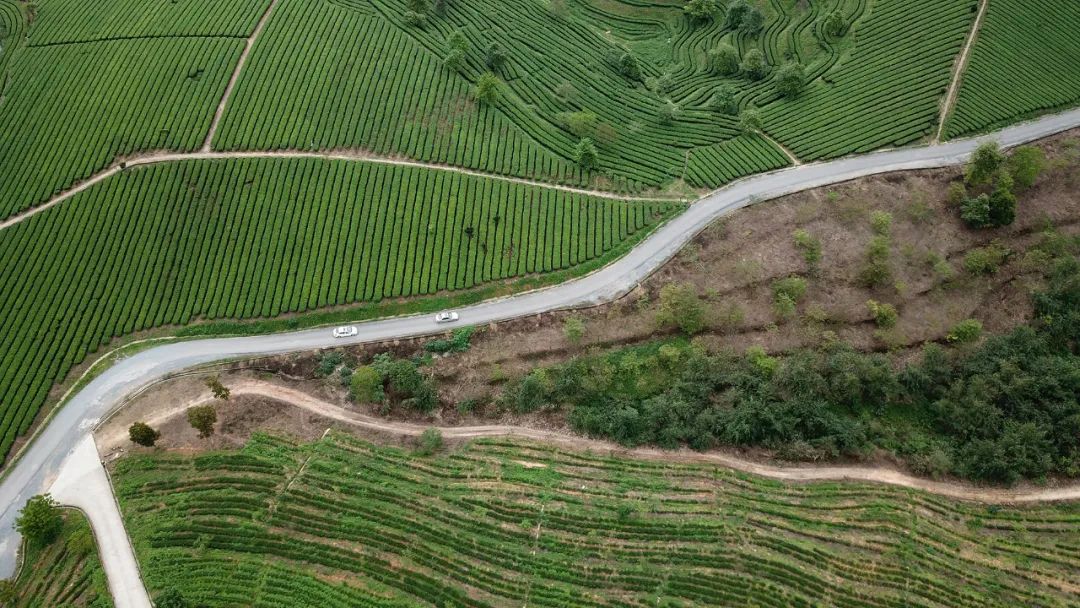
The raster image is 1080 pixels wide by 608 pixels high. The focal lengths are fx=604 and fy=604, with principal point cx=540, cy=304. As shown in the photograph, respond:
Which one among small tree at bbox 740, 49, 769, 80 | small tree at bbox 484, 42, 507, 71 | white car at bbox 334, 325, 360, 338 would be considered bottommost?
white car at bbox 334, 325, 360, 338

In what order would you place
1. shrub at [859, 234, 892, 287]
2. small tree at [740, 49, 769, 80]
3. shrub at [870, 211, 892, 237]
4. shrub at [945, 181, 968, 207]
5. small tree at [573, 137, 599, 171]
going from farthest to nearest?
small tree at [740, 49, 769, 80] < small tree at [573, 137, 599, 171] < shrub at [945, 181, 968, 207] < shrub at [870, 211, 892, 237] < shrub at [859, 234, 892, 287]

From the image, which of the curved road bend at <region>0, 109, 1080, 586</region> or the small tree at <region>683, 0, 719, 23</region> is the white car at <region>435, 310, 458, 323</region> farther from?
the small tree at <region>683, 0, 719, 23</region>

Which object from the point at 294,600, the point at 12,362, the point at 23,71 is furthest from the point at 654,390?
the point at 23,71

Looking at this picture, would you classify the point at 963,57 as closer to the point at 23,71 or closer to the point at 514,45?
the point at 514,45

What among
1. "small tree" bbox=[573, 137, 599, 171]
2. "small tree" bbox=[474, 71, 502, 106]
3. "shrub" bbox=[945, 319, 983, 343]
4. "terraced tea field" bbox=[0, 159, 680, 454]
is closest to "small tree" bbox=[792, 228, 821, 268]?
"terraced tea field" bbox=[0, 159, 680, 454]

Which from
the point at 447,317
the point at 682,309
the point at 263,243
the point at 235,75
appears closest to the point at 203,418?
the point at 263,243

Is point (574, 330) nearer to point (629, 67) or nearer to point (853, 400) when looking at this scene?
point (853, 400)
